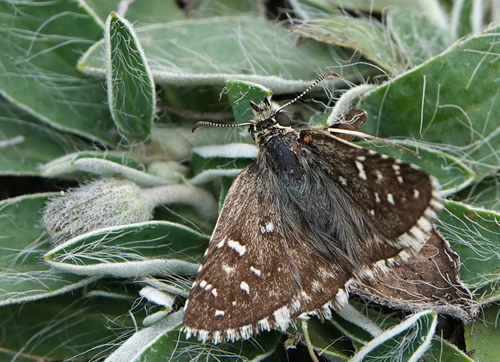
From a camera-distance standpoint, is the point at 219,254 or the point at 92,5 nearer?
the point at 219,254

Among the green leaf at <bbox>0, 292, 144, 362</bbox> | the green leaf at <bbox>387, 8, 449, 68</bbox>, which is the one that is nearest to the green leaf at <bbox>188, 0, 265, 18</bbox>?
the green leaf at <bbox>387, 8, 449, 68</bbox>

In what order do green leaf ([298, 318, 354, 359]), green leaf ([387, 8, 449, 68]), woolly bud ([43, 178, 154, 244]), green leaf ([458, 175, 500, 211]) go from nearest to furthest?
1. green leaf ([298, 318, 354, 359])
2. woolly bud ([43, 178, 154, 244])
3. green leaf ([458, 175, 500, 211])
4. green leaf ([387, 8, 449, 68])

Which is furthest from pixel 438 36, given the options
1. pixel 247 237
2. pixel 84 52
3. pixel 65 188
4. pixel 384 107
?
pixel 65 188

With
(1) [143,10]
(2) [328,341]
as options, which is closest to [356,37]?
(1) [143,10]

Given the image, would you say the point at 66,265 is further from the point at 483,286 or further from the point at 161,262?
the point at 483,286

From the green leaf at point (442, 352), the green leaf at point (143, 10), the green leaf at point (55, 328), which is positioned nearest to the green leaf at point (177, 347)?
the green leaf at point (55, 328)

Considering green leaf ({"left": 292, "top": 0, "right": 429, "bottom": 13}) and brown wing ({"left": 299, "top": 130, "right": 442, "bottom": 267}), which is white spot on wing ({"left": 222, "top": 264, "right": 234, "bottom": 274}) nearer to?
brown wing ({"left": 299, "top": 130, "right": 442, "bottom": 267})

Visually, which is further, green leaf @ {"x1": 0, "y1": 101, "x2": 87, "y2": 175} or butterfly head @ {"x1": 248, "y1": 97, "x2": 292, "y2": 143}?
green leaf @ {"x1": 0, "y1": 101, "x2": 87, "y2": 175}

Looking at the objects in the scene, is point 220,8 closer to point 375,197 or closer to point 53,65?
point 53,65
